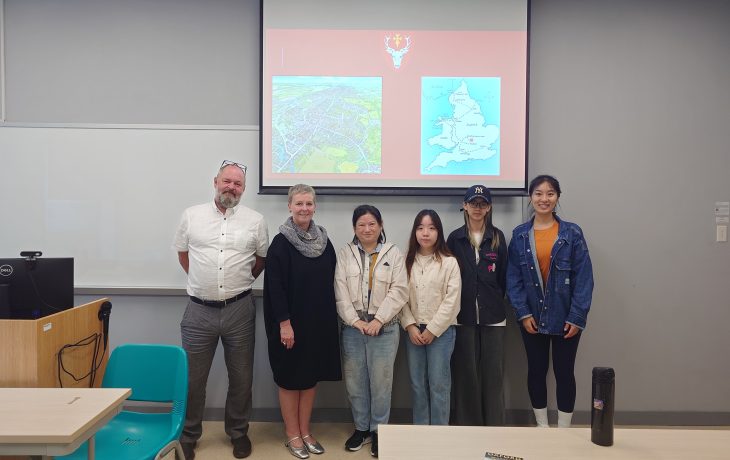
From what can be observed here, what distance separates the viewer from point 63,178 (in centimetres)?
290

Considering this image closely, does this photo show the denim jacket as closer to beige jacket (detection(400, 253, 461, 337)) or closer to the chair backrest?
beige jacket (detection(400, 253, 461, 337))

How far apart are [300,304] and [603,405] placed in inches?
63.3

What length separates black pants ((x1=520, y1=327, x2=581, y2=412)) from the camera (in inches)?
100.0

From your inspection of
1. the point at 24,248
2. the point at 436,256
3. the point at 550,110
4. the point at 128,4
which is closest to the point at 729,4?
the point at 550,110

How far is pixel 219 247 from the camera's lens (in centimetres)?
246

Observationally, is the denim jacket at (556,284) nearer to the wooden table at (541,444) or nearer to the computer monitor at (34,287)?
the wooden table at (541,444)

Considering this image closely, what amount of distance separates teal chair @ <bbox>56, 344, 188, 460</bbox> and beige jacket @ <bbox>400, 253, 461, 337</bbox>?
128 centimetres

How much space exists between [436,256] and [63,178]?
2.69 m

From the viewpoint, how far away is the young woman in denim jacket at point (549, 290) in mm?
2486

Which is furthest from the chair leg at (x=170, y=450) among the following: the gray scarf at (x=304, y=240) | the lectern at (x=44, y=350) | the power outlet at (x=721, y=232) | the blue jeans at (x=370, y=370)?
the power outlet at (x=721, y=232)

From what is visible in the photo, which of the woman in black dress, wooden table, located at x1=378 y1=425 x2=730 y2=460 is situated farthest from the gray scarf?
wooden table, located at x1=378 y1=425 x2=730 y2=460

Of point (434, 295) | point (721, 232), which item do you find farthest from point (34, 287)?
point (721, 232)

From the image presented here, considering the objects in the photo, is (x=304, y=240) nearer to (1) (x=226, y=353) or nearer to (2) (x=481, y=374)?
(1) (x=226, y=353)

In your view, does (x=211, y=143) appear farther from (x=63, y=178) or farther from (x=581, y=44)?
(x=581, y=44)
